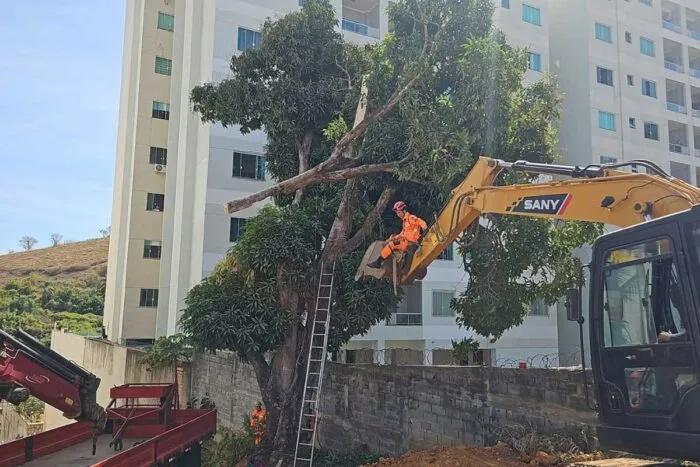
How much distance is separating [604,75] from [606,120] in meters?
2.60

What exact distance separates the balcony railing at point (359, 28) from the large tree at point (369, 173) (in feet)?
46.5

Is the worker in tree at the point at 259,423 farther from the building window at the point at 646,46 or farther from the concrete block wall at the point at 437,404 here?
the building window at the point at 646,46

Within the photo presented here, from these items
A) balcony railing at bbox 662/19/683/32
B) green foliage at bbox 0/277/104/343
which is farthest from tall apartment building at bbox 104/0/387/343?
balcony railing at bbox 662/19/683/32

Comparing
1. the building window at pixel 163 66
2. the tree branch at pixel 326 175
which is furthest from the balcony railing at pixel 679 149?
the tree branch at pixel 326 175

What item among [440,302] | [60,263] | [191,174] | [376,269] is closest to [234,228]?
[191,174]

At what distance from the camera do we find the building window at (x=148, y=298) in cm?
3053

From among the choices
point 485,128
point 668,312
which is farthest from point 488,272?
point 668,312

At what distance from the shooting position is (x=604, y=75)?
106ft

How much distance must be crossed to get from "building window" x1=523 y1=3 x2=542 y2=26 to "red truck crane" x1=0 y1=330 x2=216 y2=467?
2795 cm

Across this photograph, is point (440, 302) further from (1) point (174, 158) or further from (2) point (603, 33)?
(2) point (603, 33)

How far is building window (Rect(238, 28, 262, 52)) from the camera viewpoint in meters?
25.0

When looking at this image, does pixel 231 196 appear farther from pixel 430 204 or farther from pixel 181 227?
pixel 430 204

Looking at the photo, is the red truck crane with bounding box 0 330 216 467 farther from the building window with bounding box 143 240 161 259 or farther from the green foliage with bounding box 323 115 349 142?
the building window with bounding box 143 240 161 259

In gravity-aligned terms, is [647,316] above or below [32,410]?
above
